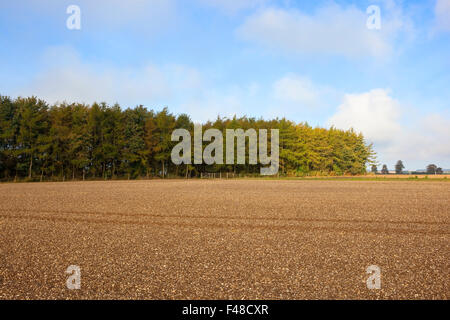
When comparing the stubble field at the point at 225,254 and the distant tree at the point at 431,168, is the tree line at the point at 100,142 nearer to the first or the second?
the stubble field at the point at 225,254

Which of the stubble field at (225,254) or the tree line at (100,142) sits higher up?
the tree line at (100,142)

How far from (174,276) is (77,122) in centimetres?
4719

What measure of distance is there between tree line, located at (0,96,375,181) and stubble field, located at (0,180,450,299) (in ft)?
113

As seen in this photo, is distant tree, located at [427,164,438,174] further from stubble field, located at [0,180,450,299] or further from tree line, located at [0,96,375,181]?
stubble field, located at [0,180,450,299]

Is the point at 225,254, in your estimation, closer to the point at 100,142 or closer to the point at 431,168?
the point at 100,142

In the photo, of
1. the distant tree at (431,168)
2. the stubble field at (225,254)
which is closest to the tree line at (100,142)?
the stubble field at (225,254)

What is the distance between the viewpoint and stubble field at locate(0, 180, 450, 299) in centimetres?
492

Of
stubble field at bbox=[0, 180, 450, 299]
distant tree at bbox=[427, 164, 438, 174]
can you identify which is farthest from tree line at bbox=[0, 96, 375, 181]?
distant tree at bbox=[427, 164, 438, 174]

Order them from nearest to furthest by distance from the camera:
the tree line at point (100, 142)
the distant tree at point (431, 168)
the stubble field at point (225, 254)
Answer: the stubble field at point (225, 254) < the tree line at point (100, 142) < the distant tree at point (431, 168)

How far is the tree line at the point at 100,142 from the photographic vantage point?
135 feet

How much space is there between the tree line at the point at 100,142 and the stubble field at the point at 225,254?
3433cm

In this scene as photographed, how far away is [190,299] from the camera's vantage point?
4582 mm

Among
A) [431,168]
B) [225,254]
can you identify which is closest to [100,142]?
[225,254]
